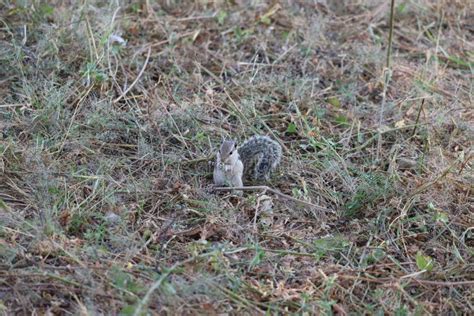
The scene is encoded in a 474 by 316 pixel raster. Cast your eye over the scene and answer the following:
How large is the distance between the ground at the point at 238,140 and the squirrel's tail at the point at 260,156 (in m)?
0.09

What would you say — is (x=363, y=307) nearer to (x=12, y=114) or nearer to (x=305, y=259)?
(x=305, y=259)

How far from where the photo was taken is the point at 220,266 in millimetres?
3531

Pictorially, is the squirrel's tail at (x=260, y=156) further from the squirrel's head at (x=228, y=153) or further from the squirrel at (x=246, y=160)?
the squirrel's head at (x=228, y=153)

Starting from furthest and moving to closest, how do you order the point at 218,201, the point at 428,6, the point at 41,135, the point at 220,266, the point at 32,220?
the point at 428,6 < the point at 41,135 < the point at 218,201 < the point at 32,220 < the point at 220,266

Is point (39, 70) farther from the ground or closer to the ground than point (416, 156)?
farther from the ground

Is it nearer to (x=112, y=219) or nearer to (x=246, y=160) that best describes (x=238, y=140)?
(x=246, y=160)

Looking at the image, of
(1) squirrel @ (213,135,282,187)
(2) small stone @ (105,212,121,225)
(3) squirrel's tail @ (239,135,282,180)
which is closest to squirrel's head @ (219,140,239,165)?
(1) squirrel @ (213,135,282,187)

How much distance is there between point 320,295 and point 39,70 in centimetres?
260

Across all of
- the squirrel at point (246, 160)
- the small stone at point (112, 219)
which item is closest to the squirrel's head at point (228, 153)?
the squirrel at point (246, 160)

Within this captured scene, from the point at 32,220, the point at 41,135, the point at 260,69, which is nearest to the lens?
the point at 32,220

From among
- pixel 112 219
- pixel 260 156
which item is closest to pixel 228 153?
pixel 260 156

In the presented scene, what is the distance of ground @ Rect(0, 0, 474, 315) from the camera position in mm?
3516

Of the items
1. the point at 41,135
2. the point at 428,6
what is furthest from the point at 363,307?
the point at 428,6

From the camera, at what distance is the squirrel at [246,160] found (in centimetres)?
424
